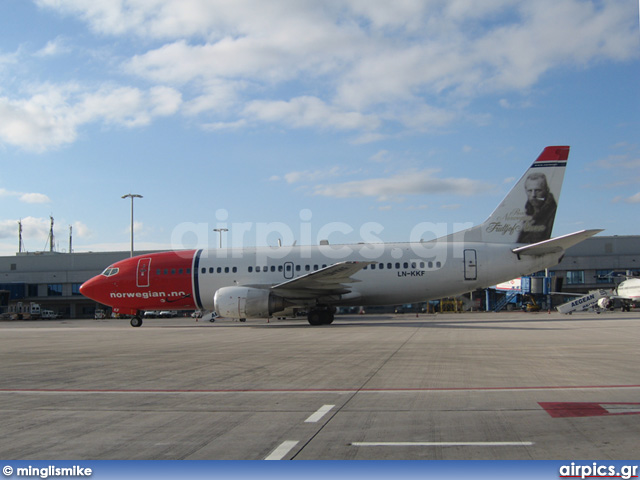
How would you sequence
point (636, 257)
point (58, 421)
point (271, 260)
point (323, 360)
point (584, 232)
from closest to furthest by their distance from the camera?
point (58, 421), point (323, 360), point (584, 232), point (271, 260), point (636, 257)

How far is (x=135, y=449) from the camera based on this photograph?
15.8 feet

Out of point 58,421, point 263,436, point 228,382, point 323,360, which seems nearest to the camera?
point 263,436

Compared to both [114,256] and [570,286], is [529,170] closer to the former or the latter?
[570,286]

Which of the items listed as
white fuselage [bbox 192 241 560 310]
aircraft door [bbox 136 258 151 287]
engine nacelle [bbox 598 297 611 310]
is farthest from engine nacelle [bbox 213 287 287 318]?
engine nacelle [bbox 598 297 611 310]

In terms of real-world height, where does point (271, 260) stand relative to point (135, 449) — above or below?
above

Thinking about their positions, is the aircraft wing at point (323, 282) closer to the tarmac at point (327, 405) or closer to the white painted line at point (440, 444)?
the tarmac at point (327, 405)

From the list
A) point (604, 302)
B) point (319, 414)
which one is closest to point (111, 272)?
point (319, 414)

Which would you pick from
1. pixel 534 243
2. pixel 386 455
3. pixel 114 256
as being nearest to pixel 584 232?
pixel 534 243

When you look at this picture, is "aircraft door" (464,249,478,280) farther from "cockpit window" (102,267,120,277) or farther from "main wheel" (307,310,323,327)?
"cockpit window" (102,267,120,277)

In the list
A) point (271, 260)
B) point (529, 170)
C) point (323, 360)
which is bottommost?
point (323, 360)

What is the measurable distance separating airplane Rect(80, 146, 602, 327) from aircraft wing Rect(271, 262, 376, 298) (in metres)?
0.05

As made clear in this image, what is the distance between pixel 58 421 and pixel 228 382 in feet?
10.3

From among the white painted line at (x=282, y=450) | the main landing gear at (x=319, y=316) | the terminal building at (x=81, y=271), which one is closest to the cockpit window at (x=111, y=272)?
the main landing gear at (x=319, y=316)

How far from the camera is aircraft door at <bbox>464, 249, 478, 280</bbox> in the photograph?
26047mm
